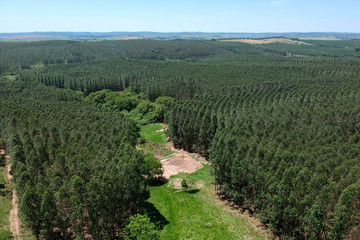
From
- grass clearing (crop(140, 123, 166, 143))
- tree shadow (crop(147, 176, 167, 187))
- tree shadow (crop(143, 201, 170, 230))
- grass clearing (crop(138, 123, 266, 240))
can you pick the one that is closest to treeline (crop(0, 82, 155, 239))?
tree shadow (crop(143, 201, 170, 230))

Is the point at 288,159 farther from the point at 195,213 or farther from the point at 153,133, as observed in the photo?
the point at 153,133

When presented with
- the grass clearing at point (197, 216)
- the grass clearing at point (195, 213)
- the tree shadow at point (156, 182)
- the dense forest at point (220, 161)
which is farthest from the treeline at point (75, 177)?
the tree shadow at point (156, 182)

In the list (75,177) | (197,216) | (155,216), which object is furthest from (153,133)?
(75,177)

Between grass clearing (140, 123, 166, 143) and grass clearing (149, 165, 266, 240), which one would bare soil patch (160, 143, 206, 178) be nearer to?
grass clearing (149, 165, 266, 240)

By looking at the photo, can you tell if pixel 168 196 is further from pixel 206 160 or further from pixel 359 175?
pixel 359 175

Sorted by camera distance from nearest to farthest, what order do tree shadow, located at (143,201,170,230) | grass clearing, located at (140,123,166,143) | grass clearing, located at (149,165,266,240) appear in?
grass clearing, located at (149,165,266,240)
tree shadow, located at (143,201,170,230)
grass clearing, located at (140,123,166,143)

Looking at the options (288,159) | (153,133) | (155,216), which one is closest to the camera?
(288,159)
